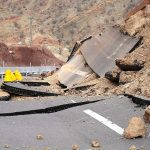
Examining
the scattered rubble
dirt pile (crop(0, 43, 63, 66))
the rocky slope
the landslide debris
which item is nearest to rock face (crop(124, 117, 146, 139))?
the landslide debris

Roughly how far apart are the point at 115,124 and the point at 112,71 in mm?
6916

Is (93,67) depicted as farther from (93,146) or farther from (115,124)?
(93,146)

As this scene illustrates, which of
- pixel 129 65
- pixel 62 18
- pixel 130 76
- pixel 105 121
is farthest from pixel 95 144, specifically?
pixel 62 18

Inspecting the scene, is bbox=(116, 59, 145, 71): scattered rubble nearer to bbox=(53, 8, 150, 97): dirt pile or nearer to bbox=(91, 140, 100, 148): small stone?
bbox=(53, 8, 150, 97): dirt pile

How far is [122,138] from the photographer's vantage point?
731 centimetres

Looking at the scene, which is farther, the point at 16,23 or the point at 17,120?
the point at 16,23

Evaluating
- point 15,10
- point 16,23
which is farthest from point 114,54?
point 15,10

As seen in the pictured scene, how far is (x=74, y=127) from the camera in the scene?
336 inches

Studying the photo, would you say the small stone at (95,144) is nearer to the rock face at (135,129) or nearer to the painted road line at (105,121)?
the rock face at (135,129)

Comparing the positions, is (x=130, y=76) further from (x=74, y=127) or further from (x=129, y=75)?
(x=74, y=127)

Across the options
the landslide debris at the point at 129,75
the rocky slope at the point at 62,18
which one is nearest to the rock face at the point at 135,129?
the landslide debris at the point at 129,75

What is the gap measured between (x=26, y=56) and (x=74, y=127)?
170 ft

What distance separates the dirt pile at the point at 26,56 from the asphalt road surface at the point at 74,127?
47.6 metres

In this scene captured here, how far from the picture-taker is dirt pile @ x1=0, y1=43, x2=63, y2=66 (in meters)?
58.3
